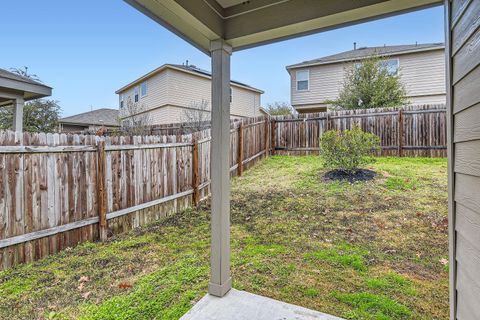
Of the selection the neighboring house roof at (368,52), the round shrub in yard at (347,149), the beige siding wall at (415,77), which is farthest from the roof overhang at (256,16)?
the beige siding wall at (415,77)

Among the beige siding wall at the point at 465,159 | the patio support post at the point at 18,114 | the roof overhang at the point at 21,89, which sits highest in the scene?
the roof overhang at the point at 21,89

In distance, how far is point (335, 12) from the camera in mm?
1727

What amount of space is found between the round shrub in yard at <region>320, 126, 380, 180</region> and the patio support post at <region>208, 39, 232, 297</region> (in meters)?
4.40

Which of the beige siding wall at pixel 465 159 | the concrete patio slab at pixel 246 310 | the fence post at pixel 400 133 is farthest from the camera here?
the fence post at pixel 400 133

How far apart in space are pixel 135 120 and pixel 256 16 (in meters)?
12.5

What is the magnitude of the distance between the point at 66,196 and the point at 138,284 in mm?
1479

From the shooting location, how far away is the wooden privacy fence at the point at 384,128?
7648mm

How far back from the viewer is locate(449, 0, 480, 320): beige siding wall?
3.63ft

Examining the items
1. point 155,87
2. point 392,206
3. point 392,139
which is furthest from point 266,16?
point 155,87

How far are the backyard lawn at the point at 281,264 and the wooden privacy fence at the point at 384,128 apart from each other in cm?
307

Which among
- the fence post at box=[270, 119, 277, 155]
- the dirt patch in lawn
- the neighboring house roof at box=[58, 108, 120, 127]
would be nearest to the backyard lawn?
the dirt patch in lawn

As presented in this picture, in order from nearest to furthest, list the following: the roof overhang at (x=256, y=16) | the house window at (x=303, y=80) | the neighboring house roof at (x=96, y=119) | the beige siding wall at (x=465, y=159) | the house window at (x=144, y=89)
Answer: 1. the beige siding wall at (x=465, y=159)
2. the roof overhang at (x=256, y=16)
3. the house window at (x=303, y=80)
4. the house window at (x=144, y=89)
5. the neighboring house roof at (x=96, y=119)

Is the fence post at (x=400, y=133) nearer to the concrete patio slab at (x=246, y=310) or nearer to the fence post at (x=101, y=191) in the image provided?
the concrete patio slab at (x=246, y=310)

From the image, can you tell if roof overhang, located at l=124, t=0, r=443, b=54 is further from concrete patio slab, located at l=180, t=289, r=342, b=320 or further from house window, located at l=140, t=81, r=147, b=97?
house window, located at l=140, t=81, r=147, b=97
